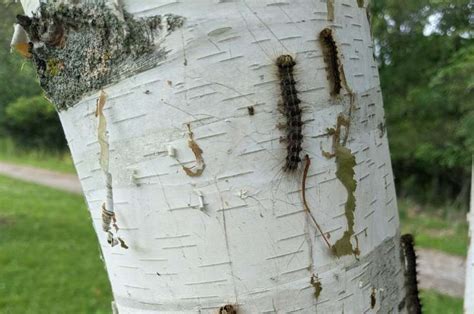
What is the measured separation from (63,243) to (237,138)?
7.17 metres

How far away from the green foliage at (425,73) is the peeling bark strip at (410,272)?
129 cm

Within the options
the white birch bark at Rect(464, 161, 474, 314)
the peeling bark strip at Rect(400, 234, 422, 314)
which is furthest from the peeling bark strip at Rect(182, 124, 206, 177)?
the white birch bark at Rect(464, 161, 474, 314)

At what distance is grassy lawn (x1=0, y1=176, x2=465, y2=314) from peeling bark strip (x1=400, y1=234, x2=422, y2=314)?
208 cm

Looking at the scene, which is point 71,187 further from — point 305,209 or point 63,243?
point 305,209

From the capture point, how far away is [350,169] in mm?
1007

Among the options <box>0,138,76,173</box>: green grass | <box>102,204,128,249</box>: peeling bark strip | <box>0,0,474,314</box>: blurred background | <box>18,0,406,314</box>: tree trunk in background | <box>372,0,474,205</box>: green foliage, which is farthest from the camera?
<box>0,138,76,173</box>: green grass

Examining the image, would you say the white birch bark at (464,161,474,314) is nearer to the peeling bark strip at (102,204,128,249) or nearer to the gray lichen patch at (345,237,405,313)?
the gray lichen patch at (345,237,405,313)

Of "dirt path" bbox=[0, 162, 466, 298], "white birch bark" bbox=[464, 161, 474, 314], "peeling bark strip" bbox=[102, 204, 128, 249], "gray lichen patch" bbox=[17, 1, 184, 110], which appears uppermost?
"gray lichen patch" bbox=[17, 1, 184, 110]

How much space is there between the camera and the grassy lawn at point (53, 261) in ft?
17.3

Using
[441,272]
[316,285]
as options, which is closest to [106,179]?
[316,285]

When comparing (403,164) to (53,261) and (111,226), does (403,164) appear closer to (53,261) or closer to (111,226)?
(53,261)

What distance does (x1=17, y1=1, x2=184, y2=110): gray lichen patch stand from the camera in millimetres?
919

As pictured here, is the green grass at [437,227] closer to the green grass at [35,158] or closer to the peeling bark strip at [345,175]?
the peeling bark strip at [345,175]

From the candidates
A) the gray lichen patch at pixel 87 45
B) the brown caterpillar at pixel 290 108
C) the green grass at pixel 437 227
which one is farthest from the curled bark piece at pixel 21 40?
the green grass at pixel 437 227
